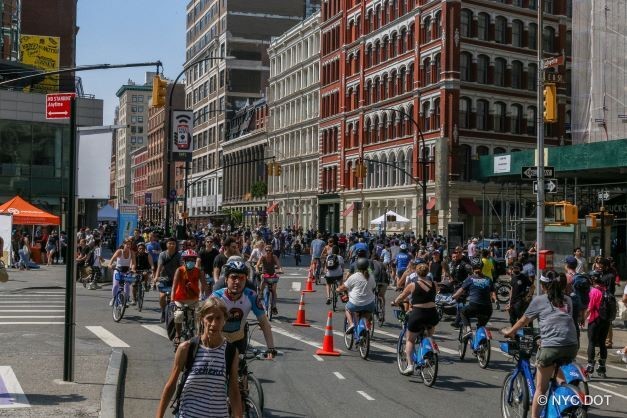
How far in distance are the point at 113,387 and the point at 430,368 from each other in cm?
448

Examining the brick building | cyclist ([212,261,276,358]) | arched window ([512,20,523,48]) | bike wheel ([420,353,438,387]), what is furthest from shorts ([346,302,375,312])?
arched window ([512,20,523,48])

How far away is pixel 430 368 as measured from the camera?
12234mm

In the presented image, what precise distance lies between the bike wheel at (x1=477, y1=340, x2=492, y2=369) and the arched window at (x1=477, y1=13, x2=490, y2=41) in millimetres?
49218

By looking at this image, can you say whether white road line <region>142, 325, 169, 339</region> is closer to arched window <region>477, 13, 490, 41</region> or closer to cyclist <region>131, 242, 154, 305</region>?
cyclist <region>131, 242, 154, 305</region>

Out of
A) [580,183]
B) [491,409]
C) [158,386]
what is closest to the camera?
[491,409]

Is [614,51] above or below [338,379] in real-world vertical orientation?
above

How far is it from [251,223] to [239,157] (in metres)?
9.39

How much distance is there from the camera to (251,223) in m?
96.7

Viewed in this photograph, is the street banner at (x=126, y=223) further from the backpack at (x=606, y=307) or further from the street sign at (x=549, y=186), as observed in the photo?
the backpack at (x=606, y=307)

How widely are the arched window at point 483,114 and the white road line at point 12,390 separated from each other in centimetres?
5186

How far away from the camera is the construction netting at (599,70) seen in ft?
124

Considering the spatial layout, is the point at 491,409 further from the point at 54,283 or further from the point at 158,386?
the point at 54,283

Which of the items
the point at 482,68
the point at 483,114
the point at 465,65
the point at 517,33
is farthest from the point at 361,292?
the point at 517,33

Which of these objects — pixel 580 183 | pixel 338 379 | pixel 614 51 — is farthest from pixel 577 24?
pixel 338 379
